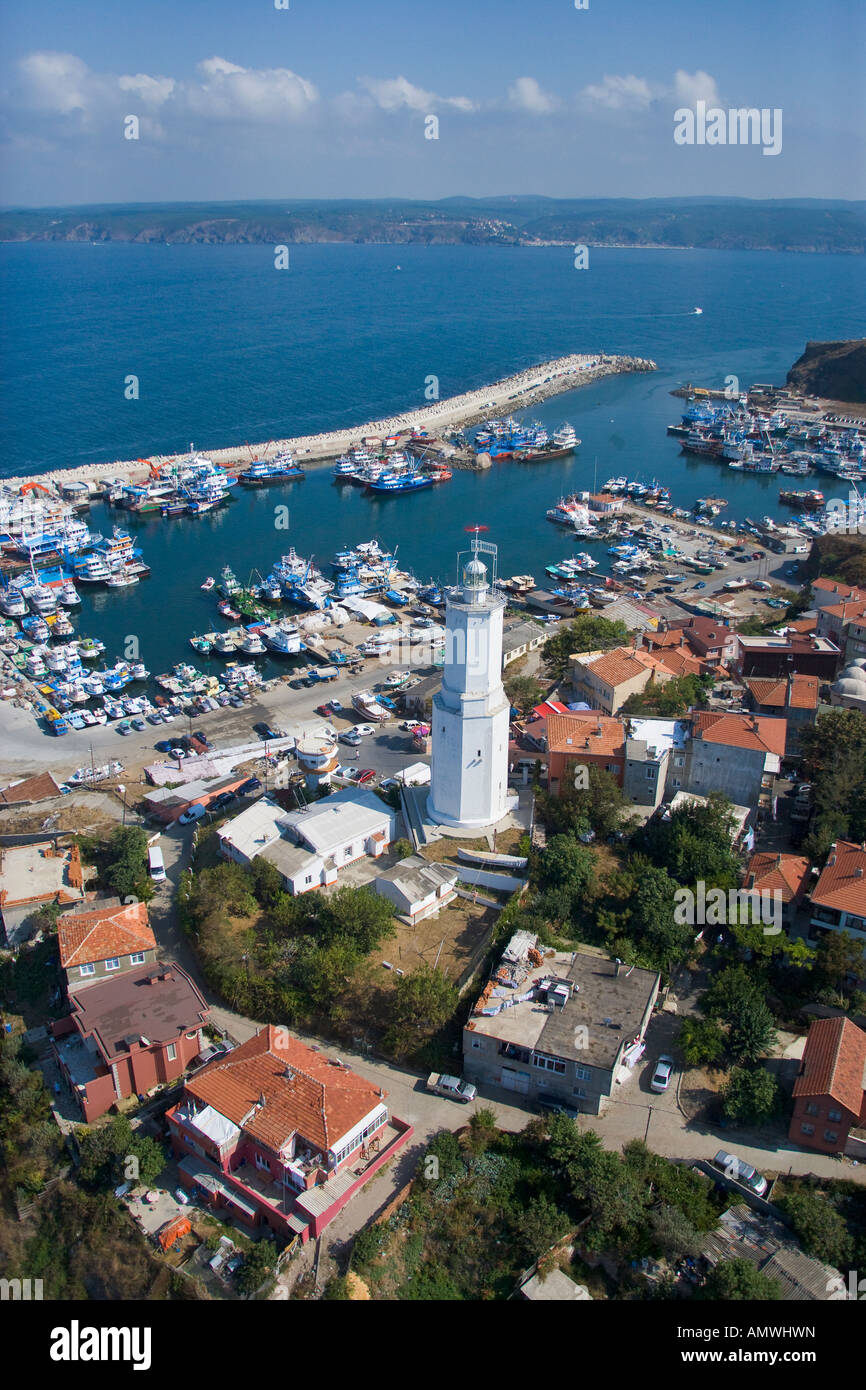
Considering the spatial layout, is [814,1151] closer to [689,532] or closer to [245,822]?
[245,822]

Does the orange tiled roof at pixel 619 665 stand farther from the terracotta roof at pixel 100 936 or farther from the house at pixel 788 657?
the terracotta roof at pixel 100 936

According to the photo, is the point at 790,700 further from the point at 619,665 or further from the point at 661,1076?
the point at 661,1076

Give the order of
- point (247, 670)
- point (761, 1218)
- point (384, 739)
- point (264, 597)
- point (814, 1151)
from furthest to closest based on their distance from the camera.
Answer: point (264, 597), point (247, 670), point (384, 739), point (814, 1151), point (761, 1218)

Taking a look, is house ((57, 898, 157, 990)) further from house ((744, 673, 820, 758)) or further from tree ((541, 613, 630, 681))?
house ((744, 673, 820, 758))

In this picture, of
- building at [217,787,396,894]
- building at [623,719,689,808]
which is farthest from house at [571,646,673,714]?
building at [217,787,396,894]

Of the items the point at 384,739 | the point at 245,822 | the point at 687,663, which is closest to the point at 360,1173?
the point at 245,822

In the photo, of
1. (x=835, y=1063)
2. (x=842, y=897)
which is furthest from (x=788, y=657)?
(x=835, y=1063)

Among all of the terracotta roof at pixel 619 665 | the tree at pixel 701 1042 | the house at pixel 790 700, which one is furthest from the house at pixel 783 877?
the terracotta roof at pixel 619 665
